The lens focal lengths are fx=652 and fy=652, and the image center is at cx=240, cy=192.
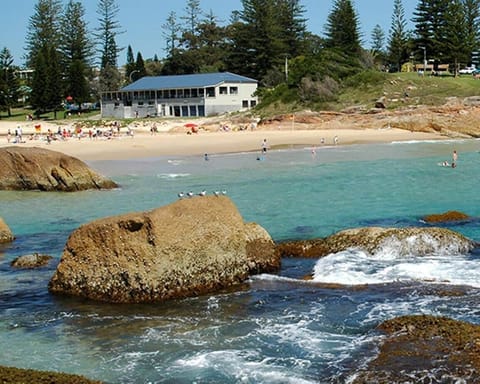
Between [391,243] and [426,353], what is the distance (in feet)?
16.3

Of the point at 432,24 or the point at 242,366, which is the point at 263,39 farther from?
the point at 242,366

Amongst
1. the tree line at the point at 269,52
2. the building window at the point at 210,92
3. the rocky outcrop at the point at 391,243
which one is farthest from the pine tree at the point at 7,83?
the rocky outcrop at the point at 391,243

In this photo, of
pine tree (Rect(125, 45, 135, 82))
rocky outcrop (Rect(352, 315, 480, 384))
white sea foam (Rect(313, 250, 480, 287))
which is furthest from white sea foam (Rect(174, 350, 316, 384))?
pine tree (Rect(125, 45, 135, 82))

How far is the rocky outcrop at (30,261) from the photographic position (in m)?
12.3

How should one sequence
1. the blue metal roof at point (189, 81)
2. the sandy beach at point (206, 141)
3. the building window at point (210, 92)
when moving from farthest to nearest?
the blue metal roof at point (189, 81)
the building window at point (210, 92)
the sandy beach at point (206, 141)

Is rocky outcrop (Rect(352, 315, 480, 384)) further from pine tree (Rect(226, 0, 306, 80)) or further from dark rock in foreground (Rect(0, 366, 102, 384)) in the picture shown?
pine tree (Rect(226, 0, 306, 80))

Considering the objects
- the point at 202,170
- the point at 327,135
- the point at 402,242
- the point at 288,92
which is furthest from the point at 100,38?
the point at 402,242

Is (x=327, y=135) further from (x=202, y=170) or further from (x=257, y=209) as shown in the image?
(x=257, y=209)

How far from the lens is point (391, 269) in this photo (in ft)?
35.9

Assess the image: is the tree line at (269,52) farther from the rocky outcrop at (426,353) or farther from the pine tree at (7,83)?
the rocky outcrop at (426,353)

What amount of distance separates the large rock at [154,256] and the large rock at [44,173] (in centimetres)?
1254

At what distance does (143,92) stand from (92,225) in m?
56.7

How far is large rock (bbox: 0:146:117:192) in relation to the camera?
2259 cm

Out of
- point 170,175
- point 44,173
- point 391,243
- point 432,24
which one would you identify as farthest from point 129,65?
point 391,243
